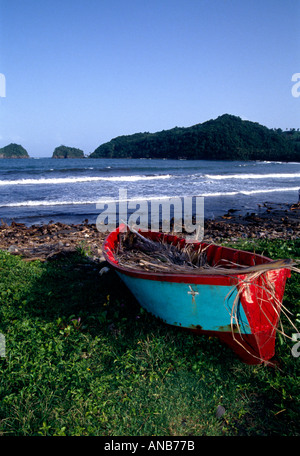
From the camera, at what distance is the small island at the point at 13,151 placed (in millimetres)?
109562

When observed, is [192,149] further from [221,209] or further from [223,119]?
[221,209]

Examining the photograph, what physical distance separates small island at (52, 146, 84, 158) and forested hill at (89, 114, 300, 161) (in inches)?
261

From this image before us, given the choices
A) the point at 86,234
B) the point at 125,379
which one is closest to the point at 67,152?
the point at 86,234

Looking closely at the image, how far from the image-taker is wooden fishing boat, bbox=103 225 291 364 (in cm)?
333

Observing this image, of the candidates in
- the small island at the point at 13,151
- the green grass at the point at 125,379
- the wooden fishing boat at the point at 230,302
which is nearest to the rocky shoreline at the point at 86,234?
the green grass at the point at 125,379

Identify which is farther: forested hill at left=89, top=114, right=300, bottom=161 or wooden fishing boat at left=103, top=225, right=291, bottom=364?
forested hill at left=89, top=114, right=300, bottom=161

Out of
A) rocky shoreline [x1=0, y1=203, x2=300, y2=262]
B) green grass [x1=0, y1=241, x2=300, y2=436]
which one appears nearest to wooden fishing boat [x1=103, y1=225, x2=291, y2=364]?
green grass [x1=0, y1=241, x2=300, y2=436]

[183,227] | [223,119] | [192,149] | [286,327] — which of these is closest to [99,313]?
[286,327]

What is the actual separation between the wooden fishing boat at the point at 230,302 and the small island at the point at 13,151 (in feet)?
395

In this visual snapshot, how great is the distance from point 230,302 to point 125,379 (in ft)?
4.83

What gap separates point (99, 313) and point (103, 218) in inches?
389

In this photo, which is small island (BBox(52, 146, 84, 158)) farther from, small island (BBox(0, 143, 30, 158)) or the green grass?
the green grass

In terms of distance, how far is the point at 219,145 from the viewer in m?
82.2
